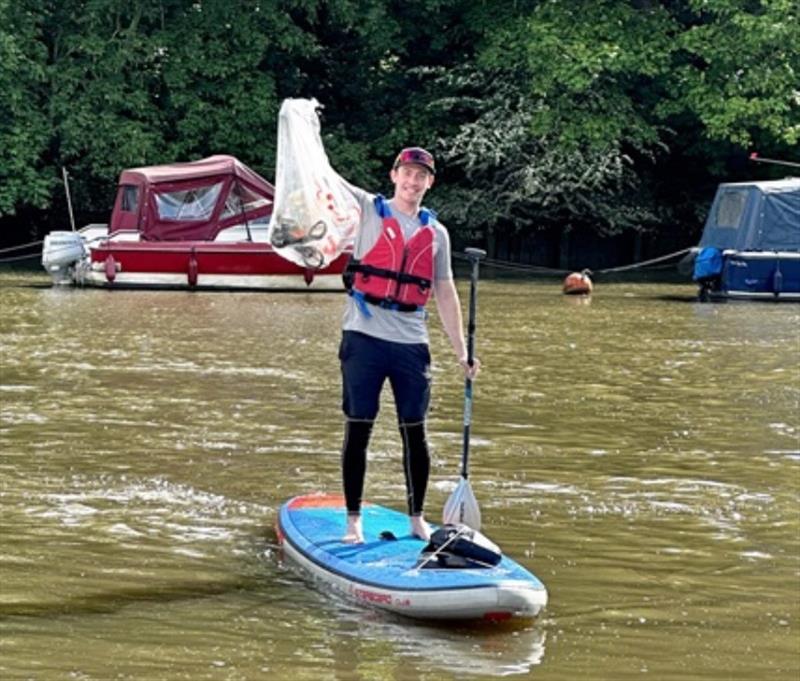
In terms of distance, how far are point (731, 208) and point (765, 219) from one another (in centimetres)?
106

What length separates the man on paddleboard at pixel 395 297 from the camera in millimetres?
8672

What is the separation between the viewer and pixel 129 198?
34781 millimetres

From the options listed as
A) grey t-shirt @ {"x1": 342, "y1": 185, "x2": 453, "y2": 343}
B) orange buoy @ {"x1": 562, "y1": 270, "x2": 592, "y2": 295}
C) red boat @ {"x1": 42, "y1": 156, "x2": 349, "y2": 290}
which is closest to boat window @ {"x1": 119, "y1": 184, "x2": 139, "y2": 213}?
red boat @ {"x1": 42, "y1": 156, "x2": 349, "y2": 290}

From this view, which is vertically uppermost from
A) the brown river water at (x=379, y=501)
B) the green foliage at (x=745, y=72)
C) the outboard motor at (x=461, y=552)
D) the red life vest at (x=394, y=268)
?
the green foliage at (x=745, y=72)

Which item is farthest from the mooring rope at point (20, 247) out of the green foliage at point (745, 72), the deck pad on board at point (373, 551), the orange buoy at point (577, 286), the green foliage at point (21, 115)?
the deck pad on board at point (373, 551)

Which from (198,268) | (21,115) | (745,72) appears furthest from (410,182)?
(21,115)

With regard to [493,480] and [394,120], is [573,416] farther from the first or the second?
[394,120]

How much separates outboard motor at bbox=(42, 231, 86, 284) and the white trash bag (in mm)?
24425

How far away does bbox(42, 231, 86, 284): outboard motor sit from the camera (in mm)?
32750

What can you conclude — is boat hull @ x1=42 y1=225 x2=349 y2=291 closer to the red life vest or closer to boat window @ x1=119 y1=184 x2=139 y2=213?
boat window @ x1=119 y1=184 x2=139 y2=213

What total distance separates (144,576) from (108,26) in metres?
35.4

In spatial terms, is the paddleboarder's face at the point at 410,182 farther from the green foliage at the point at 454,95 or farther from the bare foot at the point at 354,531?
the green foliage at the point at 454,95

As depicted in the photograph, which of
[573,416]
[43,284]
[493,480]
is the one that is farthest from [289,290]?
[493,480]

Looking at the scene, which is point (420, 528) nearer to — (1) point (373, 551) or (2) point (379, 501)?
(1) point (373, 551)
